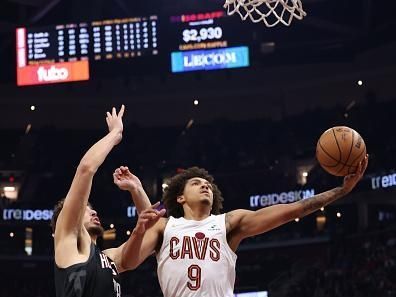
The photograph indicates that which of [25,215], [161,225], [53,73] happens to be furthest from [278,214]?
[25,215]

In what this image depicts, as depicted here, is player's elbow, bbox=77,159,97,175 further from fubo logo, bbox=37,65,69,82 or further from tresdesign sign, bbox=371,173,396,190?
tresdesign sign, bbox=371,173,396,190

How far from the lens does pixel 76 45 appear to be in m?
17.2

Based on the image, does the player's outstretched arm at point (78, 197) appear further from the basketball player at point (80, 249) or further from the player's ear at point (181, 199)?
the player's ear at point (181, 199)

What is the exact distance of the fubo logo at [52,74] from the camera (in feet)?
56.6

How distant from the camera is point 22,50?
687 inches

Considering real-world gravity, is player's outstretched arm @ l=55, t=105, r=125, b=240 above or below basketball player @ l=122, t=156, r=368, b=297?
above

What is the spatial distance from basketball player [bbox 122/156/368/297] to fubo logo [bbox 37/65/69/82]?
12.5 meters

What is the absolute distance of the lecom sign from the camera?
17.2m

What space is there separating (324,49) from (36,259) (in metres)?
10.5

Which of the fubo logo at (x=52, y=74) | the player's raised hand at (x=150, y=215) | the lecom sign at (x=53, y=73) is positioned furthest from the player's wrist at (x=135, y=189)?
the fubo logo at (x=52, y=74)

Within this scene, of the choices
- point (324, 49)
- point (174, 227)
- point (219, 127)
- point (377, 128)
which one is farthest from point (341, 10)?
point (174, 227)

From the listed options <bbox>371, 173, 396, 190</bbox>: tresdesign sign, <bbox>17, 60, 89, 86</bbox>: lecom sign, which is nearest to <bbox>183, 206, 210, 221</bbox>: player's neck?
<bbox>17, 60, 89, 86</bbox>: lecom sign

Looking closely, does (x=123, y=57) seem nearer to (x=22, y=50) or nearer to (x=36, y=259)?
(x=22, y=50)

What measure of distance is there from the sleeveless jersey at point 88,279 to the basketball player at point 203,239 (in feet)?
1.27
